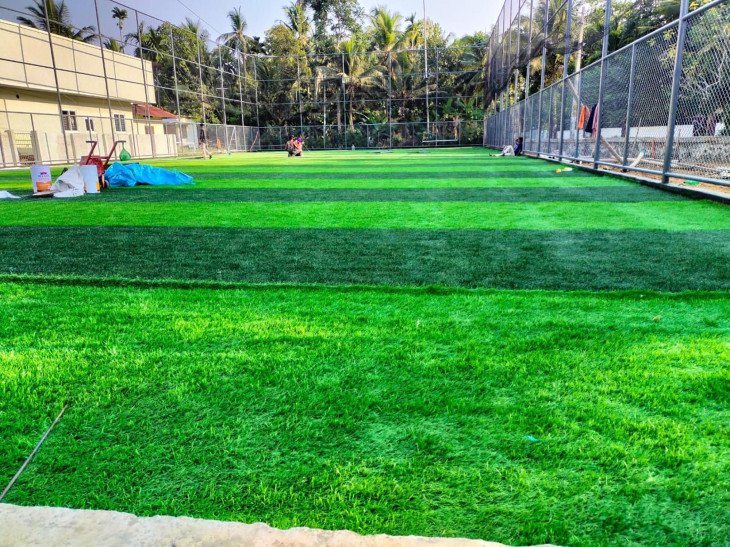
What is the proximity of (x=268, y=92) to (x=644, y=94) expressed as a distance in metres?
34.3

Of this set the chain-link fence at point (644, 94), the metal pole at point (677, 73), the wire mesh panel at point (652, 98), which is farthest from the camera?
the wire mesh panel at point (652, 98)

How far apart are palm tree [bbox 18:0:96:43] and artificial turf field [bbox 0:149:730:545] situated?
19.7 meters

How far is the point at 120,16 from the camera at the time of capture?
2333cm

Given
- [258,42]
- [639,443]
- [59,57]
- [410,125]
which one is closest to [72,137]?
[59,57]

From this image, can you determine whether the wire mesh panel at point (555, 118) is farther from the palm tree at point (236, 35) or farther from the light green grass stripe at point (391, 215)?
the palm tree at point (236, 35)

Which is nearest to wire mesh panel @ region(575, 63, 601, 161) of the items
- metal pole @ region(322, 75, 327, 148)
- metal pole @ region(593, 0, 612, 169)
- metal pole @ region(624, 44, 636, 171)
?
metal pole @ region(593, 0, 612, 169)

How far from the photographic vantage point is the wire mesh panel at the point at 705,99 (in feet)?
21.5

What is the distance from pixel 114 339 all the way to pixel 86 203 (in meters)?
6.30

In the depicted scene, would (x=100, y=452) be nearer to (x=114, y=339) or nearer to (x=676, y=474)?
(x=114, y=339)

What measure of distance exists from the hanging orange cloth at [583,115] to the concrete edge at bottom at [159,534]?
490 inches

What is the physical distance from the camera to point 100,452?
59.9 inches

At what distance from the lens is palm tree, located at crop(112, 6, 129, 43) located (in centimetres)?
2270

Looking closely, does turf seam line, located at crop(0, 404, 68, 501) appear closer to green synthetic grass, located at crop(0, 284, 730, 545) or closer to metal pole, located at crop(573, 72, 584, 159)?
green synthetic grass, located at crop(0, 284, 730, 545)

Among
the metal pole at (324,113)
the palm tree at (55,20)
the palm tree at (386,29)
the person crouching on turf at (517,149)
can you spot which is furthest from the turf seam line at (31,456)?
the palm tree at (386,29)
